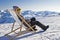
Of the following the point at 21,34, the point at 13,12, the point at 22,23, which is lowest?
the point at 21,34

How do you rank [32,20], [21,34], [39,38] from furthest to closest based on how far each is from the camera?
1. [32,20]
2. [21,34]
3. [39,38]

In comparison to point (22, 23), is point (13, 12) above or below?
above

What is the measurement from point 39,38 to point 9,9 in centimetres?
187

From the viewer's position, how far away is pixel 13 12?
6.86 m

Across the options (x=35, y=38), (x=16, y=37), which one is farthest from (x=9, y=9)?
(x=35, y=38)

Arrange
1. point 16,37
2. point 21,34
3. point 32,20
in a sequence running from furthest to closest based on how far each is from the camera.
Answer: point 32,20, point 21,34, point 16,37

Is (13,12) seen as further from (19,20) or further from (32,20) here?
(32,20)

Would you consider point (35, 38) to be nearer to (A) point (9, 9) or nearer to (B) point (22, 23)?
(B) point (22, 23)

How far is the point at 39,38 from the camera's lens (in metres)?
6.10

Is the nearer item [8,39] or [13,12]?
[8,39]

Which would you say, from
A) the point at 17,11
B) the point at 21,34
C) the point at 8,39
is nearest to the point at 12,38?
the point at 8,39

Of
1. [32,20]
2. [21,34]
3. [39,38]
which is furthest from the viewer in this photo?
[32,20]

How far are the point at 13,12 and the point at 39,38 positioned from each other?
165 cm

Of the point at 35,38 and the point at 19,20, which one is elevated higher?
the point at 19,20
